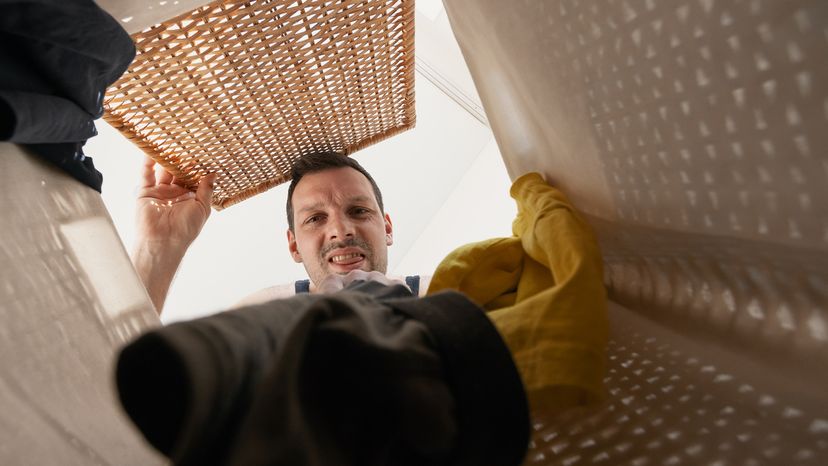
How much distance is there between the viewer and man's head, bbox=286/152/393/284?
2.94ft

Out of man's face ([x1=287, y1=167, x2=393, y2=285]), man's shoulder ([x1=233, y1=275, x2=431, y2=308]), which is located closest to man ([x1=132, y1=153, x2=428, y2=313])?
man's face ([x1=287, y1=167, x2=393, y2=285])

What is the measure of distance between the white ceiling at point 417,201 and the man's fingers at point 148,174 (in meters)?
0.32

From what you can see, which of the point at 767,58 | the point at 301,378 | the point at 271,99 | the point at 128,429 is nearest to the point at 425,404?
the point at 301,378

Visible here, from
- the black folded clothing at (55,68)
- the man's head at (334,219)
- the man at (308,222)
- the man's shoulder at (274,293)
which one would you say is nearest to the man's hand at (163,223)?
the man at (308,222)

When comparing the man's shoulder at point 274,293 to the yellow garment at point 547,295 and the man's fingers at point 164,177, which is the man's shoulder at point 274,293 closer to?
the man's fingers at point 164,177

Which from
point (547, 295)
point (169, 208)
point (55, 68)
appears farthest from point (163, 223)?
point (547, 295)

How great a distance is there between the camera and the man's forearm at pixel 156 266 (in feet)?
2.90

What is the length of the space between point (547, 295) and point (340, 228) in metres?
0.66

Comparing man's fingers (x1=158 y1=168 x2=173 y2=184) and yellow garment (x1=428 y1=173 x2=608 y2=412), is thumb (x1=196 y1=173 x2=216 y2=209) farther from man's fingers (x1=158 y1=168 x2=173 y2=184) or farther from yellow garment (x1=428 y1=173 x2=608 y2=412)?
yellow garment (x1=428 y1=173 x2=608 y2=412)

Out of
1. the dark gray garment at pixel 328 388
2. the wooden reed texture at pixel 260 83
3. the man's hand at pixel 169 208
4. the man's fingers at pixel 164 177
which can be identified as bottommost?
the dark gray garment at pixel 328 388

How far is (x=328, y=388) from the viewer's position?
7.5 inches

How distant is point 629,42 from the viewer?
0.92 feet

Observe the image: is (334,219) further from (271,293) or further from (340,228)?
(271,293)

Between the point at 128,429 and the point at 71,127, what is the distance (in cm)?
25
